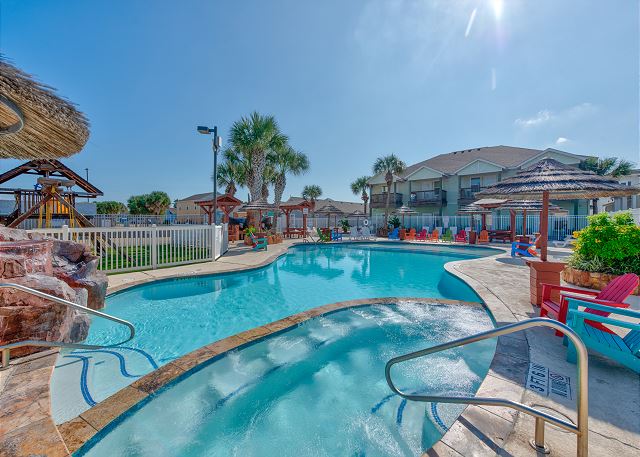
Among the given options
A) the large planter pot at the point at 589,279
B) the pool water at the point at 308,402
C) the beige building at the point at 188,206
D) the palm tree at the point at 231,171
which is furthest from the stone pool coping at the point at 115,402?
the beige building at the point at 188,206

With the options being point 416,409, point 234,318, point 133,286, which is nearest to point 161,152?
point 133,286

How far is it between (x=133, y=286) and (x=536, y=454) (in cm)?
737

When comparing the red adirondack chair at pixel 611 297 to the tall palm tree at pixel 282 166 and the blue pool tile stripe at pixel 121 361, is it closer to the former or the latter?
the blue pool tile stripe at pixel 121 361

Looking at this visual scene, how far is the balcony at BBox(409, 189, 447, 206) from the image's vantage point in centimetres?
2523

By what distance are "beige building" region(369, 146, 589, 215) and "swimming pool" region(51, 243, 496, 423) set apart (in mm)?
15617

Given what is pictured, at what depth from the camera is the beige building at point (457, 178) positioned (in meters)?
21.6

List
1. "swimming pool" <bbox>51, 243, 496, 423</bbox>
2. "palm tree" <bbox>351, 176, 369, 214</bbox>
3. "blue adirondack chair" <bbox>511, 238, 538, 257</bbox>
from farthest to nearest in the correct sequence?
"palm tree" <bbox>351, 176, 369, 214</bbox>, "blue adirondack chair" <bbox>511, 238, 538, 257</bbox>, "swimming pool" <bbox>51, 243, 496, 423</bbox>

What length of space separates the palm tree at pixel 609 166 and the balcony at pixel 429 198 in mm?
9702

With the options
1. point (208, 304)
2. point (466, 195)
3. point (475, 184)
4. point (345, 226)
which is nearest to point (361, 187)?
point (345, 226)

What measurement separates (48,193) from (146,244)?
5.71 m

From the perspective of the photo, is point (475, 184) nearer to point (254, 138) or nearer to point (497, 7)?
point (254, 138)

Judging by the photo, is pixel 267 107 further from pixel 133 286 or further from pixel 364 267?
pixel 133 286

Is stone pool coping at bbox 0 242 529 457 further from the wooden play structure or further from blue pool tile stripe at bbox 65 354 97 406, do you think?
the wooden play structure

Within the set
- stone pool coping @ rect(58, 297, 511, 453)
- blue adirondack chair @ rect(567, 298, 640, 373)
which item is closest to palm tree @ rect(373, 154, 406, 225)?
stone pool coping @ rect(58, 297, 511, 453)
